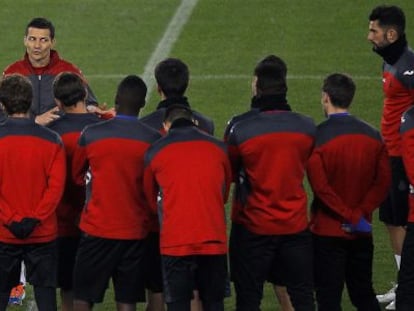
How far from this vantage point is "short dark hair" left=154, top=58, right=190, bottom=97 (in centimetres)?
938

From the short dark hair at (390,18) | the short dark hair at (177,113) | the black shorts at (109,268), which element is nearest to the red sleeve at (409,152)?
the short dark hair at (177,113)

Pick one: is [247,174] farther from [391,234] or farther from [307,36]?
[307,36]

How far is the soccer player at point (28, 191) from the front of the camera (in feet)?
29.7

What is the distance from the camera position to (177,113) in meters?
9.02

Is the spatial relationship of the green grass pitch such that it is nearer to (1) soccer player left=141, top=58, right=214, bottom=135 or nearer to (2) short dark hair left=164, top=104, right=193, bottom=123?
(1) soccer player left=141, top=58, right=214, bottom=135

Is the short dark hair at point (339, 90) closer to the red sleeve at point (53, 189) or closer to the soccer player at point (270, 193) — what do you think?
the soccer player at point (270, 193)

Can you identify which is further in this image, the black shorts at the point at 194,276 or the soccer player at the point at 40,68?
the soccer player at the point at 40,68

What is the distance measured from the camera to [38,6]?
1791 centimetres

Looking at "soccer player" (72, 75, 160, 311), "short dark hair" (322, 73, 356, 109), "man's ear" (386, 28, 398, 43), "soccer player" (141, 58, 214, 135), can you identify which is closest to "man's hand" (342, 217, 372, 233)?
"short dark hair" (322, 73, 356, 109)

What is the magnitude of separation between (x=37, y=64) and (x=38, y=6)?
7.52 m

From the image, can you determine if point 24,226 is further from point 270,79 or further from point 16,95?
point 270,79

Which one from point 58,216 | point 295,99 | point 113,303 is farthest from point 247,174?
point 295,99

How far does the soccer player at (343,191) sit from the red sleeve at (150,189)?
3.40 ft

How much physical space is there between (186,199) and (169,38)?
846 cm
